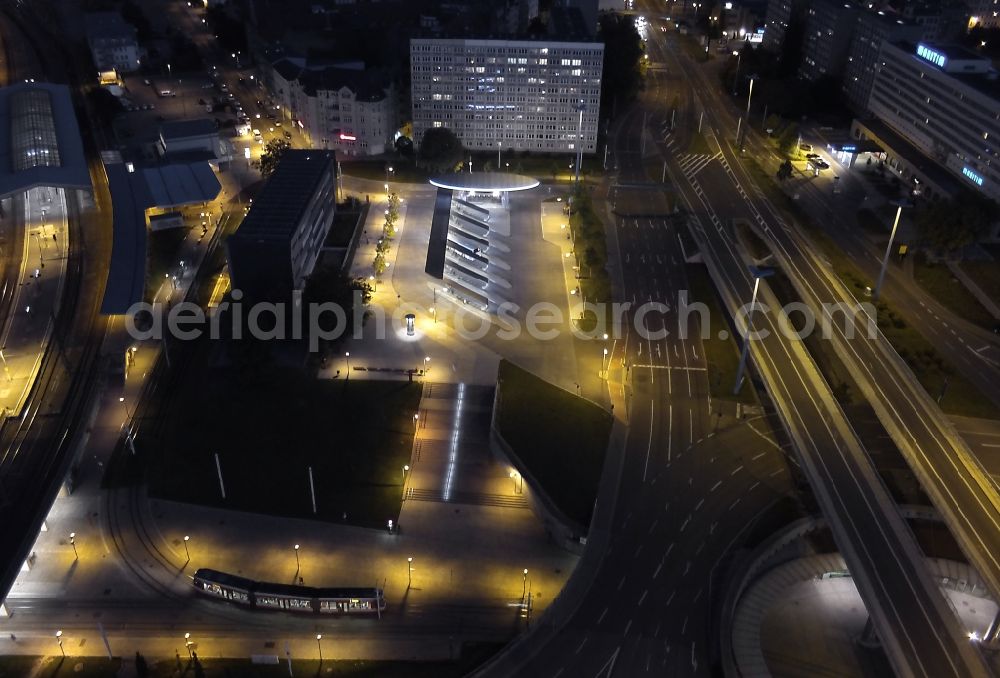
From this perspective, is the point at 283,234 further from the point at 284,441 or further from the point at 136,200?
the point at 136,200

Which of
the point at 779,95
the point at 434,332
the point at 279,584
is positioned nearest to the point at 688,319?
the point at 434,332

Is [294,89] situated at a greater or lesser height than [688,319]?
greater

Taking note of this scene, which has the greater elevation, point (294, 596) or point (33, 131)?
point (33, 131)

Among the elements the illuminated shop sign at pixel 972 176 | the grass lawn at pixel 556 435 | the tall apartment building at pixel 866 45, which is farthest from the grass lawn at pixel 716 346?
the tall apartment building at pixel 866 45

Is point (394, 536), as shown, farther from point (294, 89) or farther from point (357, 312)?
point (294, 89)

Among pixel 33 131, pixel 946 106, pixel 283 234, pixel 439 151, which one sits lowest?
pixel 439 151

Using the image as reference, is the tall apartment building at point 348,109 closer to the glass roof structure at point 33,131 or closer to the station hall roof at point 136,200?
the station hall roof at point 136,200

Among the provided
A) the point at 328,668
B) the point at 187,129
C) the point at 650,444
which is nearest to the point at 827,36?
the point at 650,444

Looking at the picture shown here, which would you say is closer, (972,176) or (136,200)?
(136,200)
